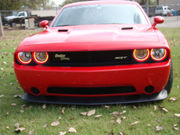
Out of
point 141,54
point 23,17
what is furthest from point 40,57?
point 23,17

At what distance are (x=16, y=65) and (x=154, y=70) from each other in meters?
1.65

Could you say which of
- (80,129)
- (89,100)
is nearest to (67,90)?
(89,100)

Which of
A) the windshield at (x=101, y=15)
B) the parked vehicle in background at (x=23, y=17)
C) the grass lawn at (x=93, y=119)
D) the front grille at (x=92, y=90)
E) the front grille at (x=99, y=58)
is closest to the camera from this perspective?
the grass lawn at (x=93, y=119)

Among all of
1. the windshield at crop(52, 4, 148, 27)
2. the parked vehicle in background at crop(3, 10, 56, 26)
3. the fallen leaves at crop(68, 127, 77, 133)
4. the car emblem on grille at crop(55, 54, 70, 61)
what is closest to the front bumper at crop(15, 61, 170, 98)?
the car emblem on grille at crop(55, 54, 70, 61)

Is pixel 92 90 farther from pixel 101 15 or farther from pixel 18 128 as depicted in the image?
pixel 101 15

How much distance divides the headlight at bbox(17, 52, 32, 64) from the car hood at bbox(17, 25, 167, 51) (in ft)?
0.32

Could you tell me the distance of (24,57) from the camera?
8.96 feet

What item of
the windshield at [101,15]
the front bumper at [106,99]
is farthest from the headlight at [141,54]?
the windshield at [101,15]

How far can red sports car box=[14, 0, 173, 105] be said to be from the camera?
2479 mm

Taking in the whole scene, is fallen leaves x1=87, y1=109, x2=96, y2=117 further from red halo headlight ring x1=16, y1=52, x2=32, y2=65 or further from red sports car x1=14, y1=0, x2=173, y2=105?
red halo headlight ring x1=16, y1=52, x2=32, y2=65

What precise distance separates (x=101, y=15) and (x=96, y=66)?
1.43m

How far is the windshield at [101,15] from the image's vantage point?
138 inches

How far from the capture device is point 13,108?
3094mm

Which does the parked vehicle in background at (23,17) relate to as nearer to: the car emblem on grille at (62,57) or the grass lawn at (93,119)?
the grass lawn at (93,119)
